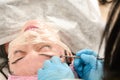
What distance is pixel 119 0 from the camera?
1.75ft

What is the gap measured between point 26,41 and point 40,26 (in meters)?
0.14

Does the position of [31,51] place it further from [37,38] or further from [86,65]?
[86,65]

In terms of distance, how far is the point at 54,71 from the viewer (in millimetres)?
1085

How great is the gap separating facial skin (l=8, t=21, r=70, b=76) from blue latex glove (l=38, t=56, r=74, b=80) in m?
0.07

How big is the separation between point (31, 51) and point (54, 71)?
0.18 metres

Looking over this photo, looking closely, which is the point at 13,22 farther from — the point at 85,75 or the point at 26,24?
the point at 85,75

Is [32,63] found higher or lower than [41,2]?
lower

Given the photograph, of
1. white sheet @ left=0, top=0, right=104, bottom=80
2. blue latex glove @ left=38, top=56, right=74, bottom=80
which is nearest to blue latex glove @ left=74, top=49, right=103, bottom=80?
blue latex glove @ left=38, top=56, right=74, bottom=80

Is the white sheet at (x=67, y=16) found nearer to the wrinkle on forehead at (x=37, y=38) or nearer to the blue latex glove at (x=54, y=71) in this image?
the wrinkle on forehead at (x=37, y=38)

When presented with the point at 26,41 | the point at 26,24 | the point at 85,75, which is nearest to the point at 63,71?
the point at 85,75

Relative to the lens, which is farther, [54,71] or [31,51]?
[31,51]

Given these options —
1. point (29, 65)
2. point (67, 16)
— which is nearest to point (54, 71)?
point (29, 65)

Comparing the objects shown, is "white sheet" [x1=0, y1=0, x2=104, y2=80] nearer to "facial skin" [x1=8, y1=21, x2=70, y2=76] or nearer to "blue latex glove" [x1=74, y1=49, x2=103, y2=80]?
"facial skin" [x1=8, y1=21, x2=70, y2=76]

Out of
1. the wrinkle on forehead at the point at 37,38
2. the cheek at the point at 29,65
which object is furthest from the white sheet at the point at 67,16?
the cheek at the point at 29,65
